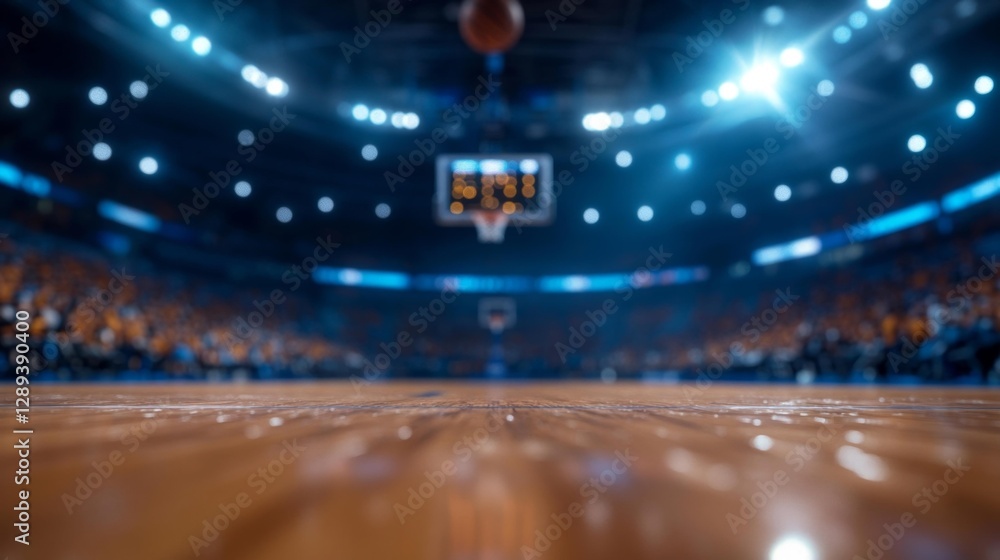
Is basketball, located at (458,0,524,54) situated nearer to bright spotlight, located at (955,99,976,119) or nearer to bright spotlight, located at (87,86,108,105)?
bright spotlight, located at (87,86,108,105)

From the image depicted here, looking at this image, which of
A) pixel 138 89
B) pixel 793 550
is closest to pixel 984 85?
pixel 793 550

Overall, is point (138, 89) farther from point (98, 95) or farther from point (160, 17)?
point (160, 17)

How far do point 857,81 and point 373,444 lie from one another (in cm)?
909

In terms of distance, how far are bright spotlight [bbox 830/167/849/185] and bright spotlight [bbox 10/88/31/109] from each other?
13.7m

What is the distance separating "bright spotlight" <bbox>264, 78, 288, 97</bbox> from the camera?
8031 millimetres

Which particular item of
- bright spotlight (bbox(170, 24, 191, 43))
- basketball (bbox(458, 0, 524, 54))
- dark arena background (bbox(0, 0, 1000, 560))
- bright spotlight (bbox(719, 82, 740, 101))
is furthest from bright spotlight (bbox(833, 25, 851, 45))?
bright spotlight (bbox(170, 24, 191, 43))

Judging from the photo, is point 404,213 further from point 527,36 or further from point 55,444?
point 55,444

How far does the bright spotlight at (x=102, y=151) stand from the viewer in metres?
8.54

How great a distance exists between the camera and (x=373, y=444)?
0.85 metres

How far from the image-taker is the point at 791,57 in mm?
7148

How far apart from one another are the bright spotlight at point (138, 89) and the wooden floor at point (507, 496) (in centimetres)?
803

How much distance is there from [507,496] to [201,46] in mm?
8660

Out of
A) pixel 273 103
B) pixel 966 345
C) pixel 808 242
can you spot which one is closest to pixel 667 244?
pixel 808 242

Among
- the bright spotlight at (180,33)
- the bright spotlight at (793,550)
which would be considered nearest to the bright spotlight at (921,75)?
→ the bright spotlight at (793,550)
